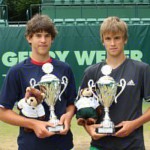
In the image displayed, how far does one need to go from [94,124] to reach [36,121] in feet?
1.34

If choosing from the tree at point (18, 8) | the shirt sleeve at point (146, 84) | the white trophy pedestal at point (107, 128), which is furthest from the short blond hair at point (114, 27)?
the tree at point (18, 8)

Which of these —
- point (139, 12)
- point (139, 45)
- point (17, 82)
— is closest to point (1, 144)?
point (17, 82)

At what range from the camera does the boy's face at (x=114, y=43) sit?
8.52ft

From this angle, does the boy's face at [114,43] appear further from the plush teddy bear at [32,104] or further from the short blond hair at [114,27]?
the plush teddy bear at [32,104]

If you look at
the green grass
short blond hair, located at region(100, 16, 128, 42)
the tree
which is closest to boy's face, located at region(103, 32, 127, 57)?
short blond hair, located at region(100, 16, 128, 42)

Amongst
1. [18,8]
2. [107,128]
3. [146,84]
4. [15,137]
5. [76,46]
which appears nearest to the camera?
[107,128]

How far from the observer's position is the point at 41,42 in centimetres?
259

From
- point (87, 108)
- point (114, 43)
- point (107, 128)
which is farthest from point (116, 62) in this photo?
point (107, 128)

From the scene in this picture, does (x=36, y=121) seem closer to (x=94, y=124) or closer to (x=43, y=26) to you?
(x=94, y=124)

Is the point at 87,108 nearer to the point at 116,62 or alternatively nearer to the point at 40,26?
the point at 116,62

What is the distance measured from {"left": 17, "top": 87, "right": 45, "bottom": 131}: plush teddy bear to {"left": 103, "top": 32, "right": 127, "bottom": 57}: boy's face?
57cm

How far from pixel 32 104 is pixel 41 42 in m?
0.44

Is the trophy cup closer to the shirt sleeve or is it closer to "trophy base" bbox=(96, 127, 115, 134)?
"trophy base" bbox=(96, 127, 115, 134)

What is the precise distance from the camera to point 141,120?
2.53m
